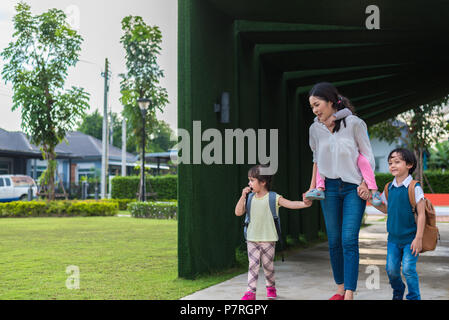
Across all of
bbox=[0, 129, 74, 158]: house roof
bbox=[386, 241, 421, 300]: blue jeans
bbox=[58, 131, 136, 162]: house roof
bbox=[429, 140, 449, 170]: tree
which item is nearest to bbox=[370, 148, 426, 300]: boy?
bbox=[386, 241, 421, 300]: blue jeans

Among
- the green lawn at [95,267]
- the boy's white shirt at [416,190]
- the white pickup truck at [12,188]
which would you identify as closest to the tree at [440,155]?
the white pickup truck at [12,188]

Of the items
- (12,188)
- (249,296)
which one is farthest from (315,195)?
(12,188)

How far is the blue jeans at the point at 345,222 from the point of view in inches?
162

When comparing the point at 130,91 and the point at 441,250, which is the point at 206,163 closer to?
the point at 441,250

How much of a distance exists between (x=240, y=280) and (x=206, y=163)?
1401mm

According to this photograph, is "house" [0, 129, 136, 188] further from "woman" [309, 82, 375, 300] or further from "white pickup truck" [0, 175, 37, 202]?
"woman" [309, 82, 375, 300]

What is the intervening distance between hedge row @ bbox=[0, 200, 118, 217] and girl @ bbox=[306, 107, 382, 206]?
16.8m

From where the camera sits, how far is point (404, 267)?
4.03 m

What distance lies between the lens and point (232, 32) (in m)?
6.88

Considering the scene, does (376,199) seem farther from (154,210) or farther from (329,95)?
(154,210)

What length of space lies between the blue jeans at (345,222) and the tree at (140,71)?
21.4 m

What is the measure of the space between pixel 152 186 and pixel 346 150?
25.6 metres

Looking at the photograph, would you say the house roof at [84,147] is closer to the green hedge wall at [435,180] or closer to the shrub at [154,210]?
the green hedge wall at [435,180]
